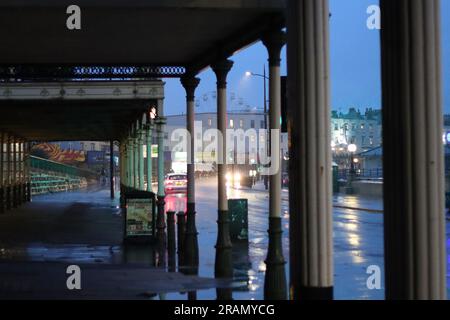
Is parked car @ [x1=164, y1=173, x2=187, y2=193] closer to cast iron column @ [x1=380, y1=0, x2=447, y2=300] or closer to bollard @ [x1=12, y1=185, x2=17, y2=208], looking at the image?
bollard @ [x1=12, y1=185, x2=17, y2=208]

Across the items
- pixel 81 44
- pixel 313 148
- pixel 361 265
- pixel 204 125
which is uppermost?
pixel 204 125

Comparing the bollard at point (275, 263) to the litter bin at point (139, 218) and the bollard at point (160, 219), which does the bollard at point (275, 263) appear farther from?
the bollard at point (160, 219)

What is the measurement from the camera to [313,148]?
248 inches

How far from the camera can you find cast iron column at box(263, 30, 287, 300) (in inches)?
394

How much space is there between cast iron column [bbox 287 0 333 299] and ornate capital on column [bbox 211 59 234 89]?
20.4ft

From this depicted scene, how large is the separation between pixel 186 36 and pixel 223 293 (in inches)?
173

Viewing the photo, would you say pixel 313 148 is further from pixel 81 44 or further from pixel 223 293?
pixel 81 44

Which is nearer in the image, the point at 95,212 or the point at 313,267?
the point at 313,267

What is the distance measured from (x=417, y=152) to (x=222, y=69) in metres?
8.34

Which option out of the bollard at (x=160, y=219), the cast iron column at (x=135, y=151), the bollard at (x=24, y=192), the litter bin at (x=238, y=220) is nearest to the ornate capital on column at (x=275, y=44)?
the litter bin at (x=238, y=220)

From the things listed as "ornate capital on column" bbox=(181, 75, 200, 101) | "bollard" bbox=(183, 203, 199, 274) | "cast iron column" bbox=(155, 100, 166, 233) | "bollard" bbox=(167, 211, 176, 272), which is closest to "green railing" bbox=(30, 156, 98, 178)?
"cast iron column" bbox=(155, 100, 166, 233)

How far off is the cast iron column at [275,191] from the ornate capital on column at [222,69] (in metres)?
2.36

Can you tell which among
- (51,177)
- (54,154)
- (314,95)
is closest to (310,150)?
(314,95)
